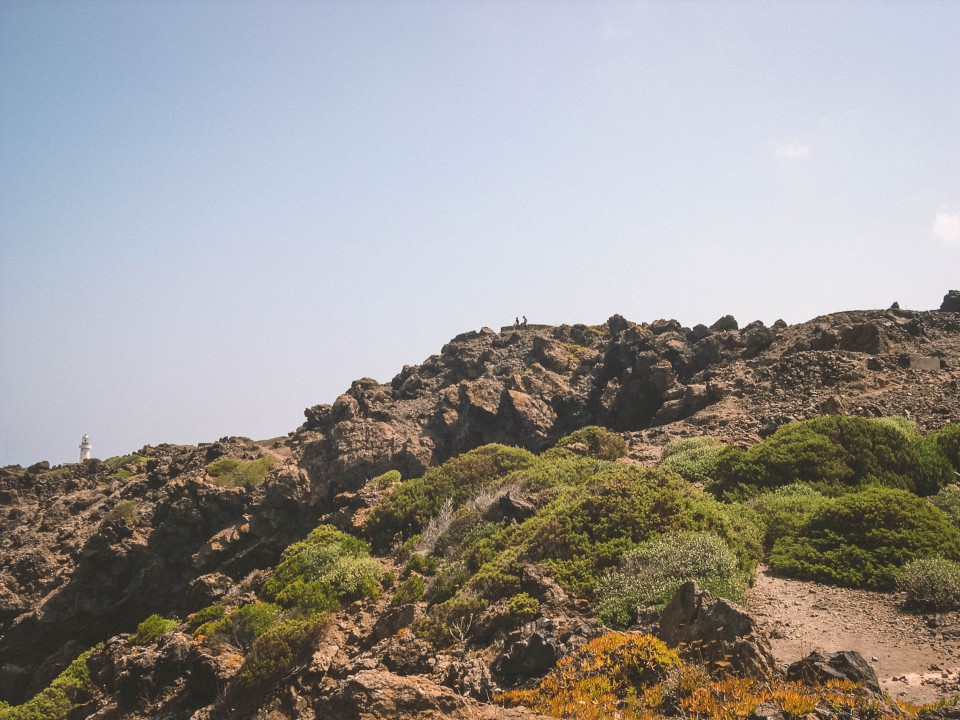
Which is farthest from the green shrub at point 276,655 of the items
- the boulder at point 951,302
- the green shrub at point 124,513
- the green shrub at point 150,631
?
the boulder at point 951,302

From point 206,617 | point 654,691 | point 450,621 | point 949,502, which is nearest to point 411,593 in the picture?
point 450,621

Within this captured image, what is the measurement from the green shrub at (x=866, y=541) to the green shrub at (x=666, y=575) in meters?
1.76

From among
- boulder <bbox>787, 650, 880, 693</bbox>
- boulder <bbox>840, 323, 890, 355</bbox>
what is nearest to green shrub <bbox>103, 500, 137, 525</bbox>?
boulder <bbox>787, 650, 880, 693</bbox>

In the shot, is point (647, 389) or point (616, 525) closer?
point (616, 525)

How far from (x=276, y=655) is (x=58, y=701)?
937 centimetres

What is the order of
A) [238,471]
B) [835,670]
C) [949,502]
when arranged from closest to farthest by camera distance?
[835,670] < [949,502] < [238,471]

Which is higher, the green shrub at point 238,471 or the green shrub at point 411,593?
the green shrub at point 238,471

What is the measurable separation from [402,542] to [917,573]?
15.2 m

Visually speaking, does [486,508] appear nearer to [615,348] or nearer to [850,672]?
[850,672]

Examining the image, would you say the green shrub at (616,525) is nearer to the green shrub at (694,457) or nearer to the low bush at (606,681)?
the low bush at (606,681)

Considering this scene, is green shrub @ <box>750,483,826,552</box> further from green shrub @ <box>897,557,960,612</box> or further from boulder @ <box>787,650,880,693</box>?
boulder @ <box>787,650,880,693</box>

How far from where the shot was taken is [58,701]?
1714 cm

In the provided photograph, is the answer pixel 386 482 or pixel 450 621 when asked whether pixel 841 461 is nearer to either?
pixel 450 621

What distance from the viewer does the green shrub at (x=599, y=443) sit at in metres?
25.0
